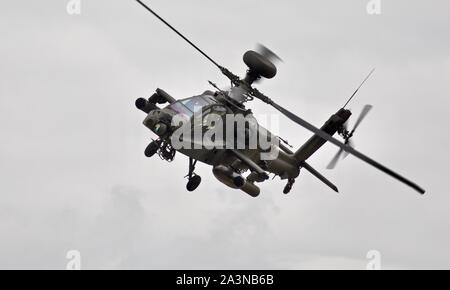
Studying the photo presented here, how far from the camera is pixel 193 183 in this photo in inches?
1184

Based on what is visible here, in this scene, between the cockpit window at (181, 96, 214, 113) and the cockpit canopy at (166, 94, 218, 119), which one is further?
the cockpit window at (181, 96, 214, 113)

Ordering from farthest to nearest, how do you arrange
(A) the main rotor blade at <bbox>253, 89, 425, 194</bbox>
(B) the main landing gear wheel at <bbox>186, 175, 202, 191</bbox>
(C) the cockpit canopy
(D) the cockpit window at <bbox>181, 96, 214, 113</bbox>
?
(B) the main landing gear wheel at <bbox>186, 175, 202, 191</bbox>
(D) the cockpit window at <bbox>181, 96, 214, 113</bbox>
(C) the cockpit canopy
(A) the main rotor blade at <bbox>253, 89, 425, 194</bbox>

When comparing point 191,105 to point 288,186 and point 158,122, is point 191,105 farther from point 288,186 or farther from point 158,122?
point 288,186

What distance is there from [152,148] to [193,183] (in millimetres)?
2493

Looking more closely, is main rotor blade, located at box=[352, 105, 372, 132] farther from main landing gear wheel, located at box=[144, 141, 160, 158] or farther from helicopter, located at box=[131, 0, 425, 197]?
main landing gear wheel, located at box=[144, 141, 160, 158]

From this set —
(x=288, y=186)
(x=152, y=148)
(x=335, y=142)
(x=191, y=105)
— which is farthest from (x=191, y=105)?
(x=335, y=142)

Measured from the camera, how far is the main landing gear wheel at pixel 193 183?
3008 cm

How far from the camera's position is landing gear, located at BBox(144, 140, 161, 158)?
1119 inches

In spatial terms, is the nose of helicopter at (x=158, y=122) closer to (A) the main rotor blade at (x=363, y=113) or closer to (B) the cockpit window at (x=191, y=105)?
(B) the cockpit window at (x=191, y=105)

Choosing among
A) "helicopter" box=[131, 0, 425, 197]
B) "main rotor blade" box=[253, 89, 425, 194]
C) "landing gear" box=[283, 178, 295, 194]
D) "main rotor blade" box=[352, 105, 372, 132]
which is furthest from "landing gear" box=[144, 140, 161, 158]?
"main rotor blade" box=[352, 105, 372, 132]

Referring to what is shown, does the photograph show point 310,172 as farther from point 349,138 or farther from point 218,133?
point 218,133

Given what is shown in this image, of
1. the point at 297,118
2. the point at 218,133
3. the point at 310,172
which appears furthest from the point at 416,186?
the point at 310,172

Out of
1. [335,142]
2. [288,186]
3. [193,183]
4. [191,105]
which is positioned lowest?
[335,142]

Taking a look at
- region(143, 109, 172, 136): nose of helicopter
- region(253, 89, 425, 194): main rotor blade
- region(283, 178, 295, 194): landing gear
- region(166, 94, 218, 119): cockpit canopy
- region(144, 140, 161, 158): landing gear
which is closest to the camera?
region(253, 89, 425, 194): main rotor blade
